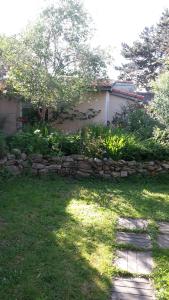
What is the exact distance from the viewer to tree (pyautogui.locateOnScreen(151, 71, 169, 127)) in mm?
10899

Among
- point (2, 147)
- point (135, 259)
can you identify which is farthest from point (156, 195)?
point (2, 147)

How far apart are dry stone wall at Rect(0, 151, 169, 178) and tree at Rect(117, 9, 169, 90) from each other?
94.9 feet

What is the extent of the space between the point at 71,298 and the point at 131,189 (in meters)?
4.99

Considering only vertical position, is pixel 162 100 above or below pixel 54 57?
below

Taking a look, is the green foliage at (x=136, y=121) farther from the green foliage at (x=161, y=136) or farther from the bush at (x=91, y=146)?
the bush at (x=91, y=146)

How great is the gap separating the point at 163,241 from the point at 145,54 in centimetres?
3584

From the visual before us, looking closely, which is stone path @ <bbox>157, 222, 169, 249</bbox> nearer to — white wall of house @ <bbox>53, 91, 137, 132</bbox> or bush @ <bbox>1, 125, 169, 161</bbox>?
bush @ <bbox>1, 125, 169, 161</bbox>

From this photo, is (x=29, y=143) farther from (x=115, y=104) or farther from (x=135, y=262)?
(x=115, y=104)

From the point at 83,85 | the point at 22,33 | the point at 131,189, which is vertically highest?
the point at 22,33

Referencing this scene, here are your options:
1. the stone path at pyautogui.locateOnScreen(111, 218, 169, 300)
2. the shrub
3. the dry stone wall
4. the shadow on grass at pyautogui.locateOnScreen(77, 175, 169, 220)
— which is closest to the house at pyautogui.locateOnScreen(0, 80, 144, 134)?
the shrub

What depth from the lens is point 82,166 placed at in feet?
31.7

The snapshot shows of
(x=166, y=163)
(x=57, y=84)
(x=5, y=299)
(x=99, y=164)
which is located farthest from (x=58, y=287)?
(x=57, y=84)

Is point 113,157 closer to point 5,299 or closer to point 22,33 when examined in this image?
point 22,33

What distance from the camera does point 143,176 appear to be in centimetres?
984
